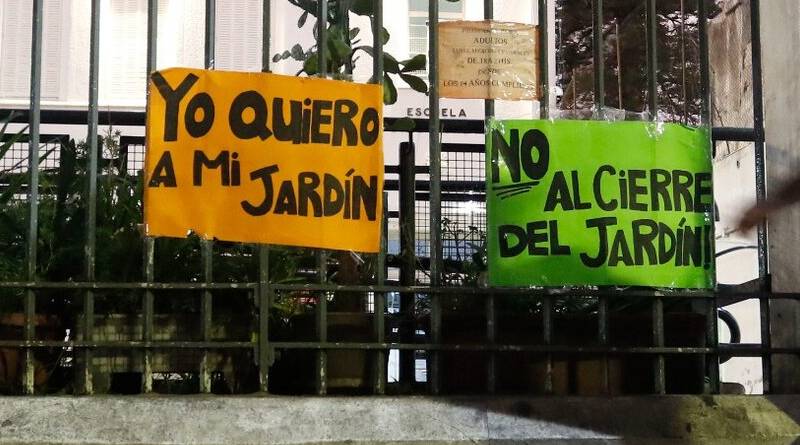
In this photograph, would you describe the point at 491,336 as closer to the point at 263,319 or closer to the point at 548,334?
the point at 548,334

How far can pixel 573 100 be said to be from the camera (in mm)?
7730

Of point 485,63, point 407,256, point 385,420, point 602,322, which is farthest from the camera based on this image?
point 407,256

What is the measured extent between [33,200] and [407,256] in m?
1.73

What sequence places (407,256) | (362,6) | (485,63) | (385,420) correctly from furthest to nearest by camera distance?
(362,6)
(407,256)
(485,63)
(385,420)

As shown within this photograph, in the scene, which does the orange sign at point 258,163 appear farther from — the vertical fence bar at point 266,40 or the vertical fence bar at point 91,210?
the vertical fence bar at point 91,210

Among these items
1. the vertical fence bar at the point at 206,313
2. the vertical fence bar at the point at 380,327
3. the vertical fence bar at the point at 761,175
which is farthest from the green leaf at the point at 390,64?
the vertical fence bar at the point at 761,175

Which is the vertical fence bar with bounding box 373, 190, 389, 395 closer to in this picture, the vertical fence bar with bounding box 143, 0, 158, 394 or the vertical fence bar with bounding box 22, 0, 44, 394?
the vertical fence bar with bounding box 143, 0, 158, 394

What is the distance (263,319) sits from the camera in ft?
13.2

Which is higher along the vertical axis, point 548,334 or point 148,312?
point 148,312

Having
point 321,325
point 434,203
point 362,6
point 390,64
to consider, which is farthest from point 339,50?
point 321,325

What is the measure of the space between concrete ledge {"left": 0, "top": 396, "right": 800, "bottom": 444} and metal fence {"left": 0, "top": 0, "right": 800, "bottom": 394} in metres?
0.14

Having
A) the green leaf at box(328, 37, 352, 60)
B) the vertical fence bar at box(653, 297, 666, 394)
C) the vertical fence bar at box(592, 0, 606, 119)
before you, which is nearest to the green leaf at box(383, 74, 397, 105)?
the green leaf at box(328, 37, 352, 60)

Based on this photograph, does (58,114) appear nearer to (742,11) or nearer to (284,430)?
(284,430)

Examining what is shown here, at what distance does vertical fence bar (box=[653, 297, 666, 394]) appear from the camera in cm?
422
